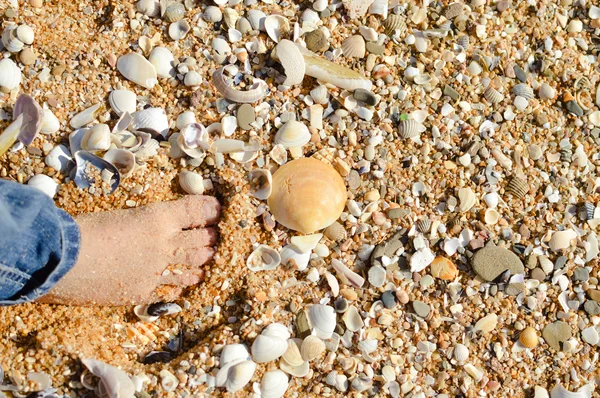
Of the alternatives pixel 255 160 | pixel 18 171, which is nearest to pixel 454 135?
pixel 255 160

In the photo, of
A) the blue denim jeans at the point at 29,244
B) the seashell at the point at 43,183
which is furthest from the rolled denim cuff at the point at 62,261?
the seashell at the point at 43,183

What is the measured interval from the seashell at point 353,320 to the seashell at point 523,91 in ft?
3.40

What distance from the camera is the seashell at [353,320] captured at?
2.21m

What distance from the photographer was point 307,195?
218 centimetres

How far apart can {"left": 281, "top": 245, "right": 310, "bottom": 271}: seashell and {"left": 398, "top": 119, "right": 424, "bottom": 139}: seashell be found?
0.57 metres

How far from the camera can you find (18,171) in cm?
217

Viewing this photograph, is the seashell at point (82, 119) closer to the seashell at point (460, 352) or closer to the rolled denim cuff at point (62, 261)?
the rolled denim cuff at point (62, 261)

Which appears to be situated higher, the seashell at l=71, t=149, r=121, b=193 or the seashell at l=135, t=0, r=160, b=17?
the seashell at l=135, t=0, r=160, b=17

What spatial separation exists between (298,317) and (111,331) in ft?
2.14

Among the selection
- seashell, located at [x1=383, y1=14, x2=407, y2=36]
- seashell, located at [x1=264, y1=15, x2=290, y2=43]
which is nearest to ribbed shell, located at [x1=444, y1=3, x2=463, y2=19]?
seashell, located at [x1=383, y1=14, x2=407, y2=36]

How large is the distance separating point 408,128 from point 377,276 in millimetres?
551

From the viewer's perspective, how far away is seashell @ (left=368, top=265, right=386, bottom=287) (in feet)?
7.33

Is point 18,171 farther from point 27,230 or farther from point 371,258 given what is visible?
point 371,258

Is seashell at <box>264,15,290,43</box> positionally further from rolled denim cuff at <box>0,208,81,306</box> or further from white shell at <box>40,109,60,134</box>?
rolled denim cuff at <box>0,208,81,306</box>
